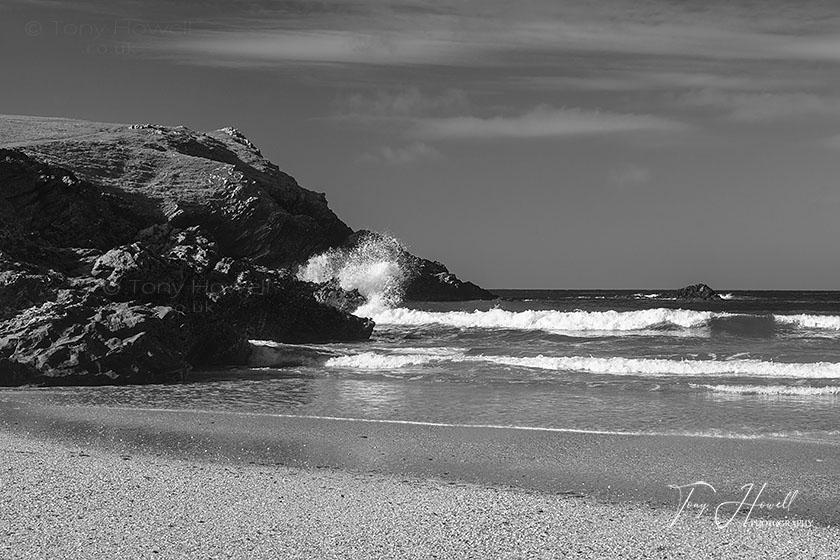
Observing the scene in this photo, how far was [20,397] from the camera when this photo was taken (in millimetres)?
11516

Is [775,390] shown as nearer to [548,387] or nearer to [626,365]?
[548,387]

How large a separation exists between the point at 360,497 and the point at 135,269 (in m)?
10.7

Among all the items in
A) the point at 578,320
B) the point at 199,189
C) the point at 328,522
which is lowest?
the point at 328,522

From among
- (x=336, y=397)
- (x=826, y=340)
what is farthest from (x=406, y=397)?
(x=826, y=340)

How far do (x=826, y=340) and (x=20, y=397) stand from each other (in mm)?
19317

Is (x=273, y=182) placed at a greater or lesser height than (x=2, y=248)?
greater

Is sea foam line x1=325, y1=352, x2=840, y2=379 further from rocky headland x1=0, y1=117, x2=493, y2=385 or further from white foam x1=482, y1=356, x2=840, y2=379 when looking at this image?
rocky headland x1=0, y1=117, x2=493, y2=385

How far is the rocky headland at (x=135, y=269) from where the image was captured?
1326 centimetres

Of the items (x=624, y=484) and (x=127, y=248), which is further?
(x=127, y=248)

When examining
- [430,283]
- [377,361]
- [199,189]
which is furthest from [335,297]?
[430,283]

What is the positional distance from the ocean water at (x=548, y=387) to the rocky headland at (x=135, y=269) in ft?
2.52

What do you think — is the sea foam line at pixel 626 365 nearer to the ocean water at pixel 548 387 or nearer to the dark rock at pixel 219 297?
the ocean water at pixel 548 387

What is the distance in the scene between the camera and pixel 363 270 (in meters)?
45.2

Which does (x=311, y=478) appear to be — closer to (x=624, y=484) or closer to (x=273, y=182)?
(x=624, y=484)
